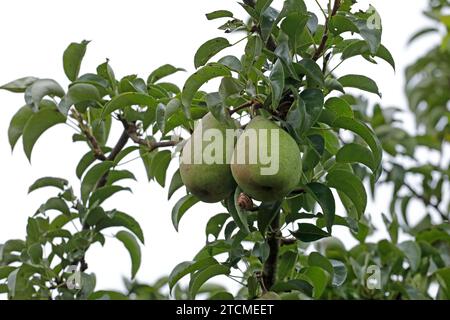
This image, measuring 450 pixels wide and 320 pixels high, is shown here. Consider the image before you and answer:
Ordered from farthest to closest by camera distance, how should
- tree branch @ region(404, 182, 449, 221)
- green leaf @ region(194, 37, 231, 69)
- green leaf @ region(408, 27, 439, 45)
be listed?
1. green leaf @ region(408, 27, 439, 45)
2. tree branch @ region(404, 182, 449, 221)
3. green leaf @ region(194, 37, 231, 69)

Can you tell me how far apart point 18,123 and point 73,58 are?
0.18 m

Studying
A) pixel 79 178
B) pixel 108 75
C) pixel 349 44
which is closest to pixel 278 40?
pixel 349 44

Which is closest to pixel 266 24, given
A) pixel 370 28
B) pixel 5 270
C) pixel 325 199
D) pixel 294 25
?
pixel 294 25

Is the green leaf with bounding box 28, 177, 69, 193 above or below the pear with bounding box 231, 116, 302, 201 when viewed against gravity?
below

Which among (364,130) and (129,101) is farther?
(129,101)

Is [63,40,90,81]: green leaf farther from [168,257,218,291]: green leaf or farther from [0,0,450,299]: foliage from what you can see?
[168,257,218,291]: green leaf

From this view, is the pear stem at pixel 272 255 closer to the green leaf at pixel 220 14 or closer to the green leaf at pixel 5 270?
the green leaf at pixel 220 14

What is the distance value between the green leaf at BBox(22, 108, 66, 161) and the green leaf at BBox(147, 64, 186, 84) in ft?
0.67

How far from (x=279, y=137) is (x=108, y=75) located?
1.94 ft

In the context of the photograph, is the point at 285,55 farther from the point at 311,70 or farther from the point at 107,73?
the point at 107,73

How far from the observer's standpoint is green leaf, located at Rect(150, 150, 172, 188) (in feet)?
5.71

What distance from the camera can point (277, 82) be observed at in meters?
1.38

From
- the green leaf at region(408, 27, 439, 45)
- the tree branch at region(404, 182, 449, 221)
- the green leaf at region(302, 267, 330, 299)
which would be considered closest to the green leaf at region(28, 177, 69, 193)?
the green leaf at region(302, 267, 330, 299)

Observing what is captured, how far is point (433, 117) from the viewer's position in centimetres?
333
